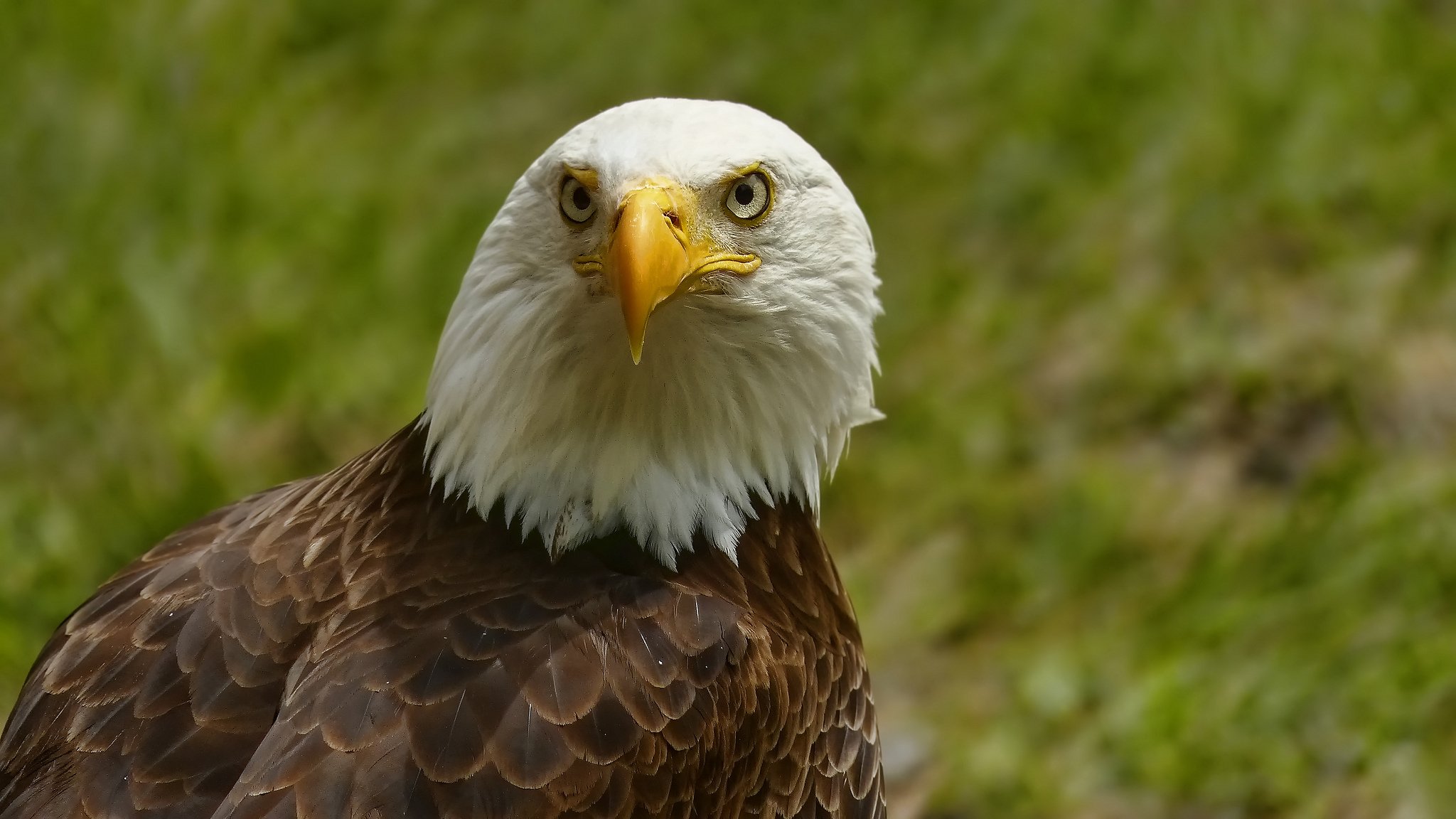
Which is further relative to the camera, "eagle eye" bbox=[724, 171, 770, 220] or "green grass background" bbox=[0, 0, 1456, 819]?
"green grass background" bbox=[0, 0, 1456, 819]

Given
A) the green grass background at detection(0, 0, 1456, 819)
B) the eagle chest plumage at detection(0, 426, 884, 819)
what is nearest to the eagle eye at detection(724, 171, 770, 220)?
the eagle chest plumage at detection(0, 426, 884, 819)

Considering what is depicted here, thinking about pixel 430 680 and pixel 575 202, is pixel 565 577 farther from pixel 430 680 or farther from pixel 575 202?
pixel 575 202

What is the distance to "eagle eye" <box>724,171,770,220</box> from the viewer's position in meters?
2.71

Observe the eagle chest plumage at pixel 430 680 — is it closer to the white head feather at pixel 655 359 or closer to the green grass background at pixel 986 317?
the white head feather at pixel 655 359

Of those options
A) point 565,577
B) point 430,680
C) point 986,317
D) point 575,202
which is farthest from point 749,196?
point 986,317

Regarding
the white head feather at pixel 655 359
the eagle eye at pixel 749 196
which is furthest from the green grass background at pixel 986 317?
the eagle eye at pixel 749 196

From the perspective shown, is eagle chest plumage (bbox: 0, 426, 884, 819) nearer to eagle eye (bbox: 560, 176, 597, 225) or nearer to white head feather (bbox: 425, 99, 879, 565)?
white head feather (bbox: 425, 99, 879, 565)

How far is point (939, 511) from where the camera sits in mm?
5750

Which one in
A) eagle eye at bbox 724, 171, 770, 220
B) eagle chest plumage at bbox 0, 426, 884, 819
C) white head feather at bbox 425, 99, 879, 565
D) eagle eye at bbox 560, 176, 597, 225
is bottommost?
eagle chest plumage at bbox 0, 426, 884, 819

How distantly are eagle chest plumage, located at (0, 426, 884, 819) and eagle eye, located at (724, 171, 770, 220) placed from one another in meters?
0.62

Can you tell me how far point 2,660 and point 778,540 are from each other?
2.66 meters

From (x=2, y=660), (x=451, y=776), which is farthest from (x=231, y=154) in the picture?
(x=451, y=776)

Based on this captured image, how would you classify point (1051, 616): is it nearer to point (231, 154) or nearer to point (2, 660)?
point (2, 660)

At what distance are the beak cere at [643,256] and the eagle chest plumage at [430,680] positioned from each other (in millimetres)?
554
